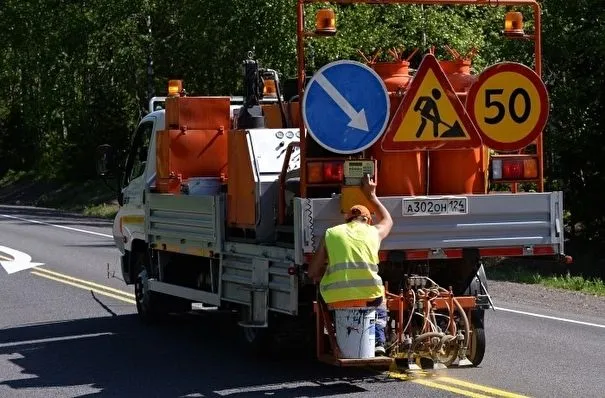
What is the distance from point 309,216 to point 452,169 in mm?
1458

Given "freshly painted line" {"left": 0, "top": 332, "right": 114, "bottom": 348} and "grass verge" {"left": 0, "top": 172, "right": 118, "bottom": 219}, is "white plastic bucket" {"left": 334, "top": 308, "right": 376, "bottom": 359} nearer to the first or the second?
"freshly painted line" {"left": 0, "top": 332, "right": 114, "bottom": 348}

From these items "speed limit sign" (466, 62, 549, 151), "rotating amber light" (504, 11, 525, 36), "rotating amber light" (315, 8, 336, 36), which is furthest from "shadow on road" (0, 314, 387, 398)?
"rotating amber light" (504, 11, 525, 36)

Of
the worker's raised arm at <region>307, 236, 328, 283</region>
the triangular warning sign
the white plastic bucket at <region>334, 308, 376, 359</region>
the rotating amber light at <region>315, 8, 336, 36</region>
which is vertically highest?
the rotating amber light at <region>315, 8, 336, 36</region>

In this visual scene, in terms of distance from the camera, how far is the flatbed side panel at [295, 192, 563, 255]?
29.6ft

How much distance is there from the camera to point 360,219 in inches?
346

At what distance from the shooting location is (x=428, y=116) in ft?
30.9

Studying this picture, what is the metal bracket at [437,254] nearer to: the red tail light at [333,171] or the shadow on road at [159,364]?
the red tail light at [333,171]

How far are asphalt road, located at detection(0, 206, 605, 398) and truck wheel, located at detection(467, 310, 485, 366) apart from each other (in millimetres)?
132

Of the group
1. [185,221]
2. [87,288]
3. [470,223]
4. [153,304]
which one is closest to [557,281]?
[87,288]

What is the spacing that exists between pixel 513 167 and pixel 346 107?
5.43 ft

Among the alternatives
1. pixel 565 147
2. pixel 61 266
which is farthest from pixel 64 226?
pixel 565 147

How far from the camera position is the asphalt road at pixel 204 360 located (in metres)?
9.25

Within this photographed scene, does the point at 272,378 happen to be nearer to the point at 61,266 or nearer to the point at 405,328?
the point at 405,328

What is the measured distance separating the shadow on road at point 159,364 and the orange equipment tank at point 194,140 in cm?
171
